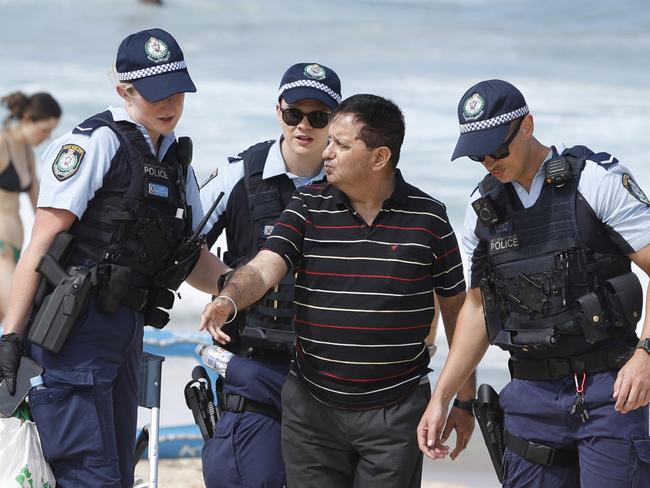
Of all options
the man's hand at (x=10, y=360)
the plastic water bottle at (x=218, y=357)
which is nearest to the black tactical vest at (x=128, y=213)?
the man's hand at (x=10, y=360)

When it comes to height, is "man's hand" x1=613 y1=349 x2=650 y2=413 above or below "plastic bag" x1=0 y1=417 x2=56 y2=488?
above

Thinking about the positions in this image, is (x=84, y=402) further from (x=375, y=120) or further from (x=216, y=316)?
(x=375, y=120)

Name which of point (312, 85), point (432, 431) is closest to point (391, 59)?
point (312, 85)

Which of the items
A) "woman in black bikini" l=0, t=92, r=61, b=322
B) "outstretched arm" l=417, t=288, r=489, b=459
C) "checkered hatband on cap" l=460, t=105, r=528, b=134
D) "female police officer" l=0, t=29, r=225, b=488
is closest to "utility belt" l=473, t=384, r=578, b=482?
"outstretched arm" l=417, t=288, r=489, b=459

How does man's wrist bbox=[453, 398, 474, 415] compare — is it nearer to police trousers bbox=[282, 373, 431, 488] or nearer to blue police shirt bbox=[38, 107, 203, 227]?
police trousers bbox=[282, 373, 431, 488]

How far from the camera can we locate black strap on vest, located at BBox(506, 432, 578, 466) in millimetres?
4234

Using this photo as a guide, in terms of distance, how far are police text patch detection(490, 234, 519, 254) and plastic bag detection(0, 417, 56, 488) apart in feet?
5.52

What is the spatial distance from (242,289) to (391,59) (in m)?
22.7

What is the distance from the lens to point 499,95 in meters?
4.18

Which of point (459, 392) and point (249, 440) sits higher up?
point (459, 392)

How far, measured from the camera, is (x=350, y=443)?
165 inches

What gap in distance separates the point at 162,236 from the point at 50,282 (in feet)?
1.42

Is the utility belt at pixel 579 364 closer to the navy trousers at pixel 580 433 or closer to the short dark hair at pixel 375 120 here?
the navy trousers at pixel 580 433

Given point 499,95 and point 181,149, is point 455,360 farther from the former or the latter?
point 181,149
